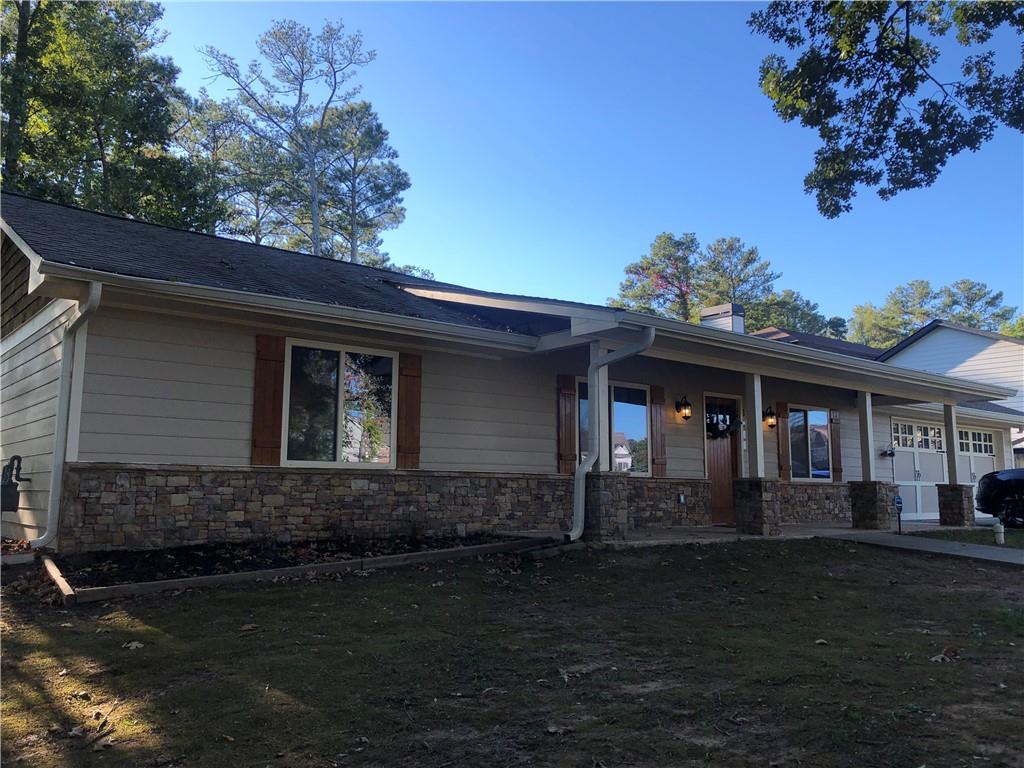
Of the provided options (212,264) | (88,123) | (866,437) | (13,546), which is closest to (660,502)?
(866,437)

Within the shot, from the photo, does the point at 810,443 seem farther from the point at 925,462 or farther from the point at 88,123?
the point at 88,123

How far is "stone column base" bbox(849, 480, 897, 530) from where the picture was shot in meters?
11.4

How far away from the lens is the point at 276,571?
623cm

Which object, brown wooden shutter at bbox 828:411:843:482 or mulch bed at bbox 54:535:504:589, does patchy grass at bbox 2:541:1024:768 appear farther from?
brown wooden shutter at bbox 828:411:843:482

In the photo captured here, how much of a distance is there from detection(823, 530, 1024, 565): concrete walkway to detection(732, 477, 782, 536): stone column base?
912 millimetres

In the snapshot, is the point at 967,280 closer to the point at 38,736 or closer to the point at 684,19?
the point at 684,19

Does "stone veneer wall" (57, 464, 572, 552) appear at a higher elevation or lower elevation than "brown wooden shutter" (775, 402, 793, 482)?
lower

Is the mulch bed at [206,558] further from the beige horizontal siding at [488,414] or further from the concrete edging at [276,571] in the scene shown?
the beige horizontal siding at [488,414]

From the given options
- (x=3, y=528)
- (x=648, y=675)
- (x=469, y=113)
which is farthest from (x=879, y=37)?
(x=3, y=528)

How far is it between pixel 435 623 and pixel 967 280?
193 feet

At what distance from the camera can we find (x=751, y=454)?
9.59 m

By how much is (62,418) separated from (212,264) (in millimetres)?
2412

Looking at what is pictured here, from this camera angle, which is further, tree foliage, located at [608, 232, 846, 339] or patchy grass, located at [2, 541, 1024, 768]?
tree foliage, located at [608, 232, 846, 339]

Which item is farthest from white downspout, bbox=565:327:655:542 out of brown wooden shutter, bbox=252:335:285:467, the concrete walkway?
the concrete walkway
